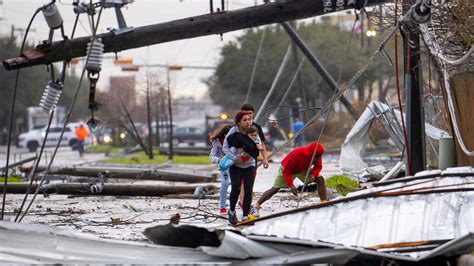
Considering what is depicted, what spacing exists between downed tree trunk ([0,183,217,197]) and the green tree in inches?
949

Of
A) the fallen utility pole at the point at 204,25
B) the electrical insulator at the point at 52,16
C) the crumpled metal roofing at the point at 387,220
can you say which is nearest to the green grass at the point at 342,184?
the fallen utility pole at the point at 204,25

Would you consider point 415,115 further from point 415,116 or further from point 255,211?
point 255,211

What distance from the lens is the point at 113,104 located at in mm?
49281

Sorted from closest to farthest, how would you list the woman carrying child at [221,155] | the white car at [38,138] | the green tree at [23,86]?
the woman carrying child at [221,155]
the green tree at [23,86]
the white car at [38,138]

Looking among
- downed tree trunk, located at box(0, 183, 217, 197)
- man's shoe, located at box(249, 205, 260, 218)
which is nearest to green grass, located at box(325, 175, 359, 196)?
downed tree trunk, located at box(0, 183, 217, 197)

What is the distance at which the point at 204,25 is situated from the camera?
52.9 feet

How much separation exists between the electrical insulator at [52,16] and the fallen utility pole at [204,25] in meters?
2.32

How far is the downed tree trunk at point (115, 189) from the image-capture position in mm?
19141

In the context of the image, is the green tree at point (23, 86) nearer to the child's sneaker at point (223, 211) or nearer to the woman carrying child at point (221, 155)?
the woman carrying child at point (221, 155)

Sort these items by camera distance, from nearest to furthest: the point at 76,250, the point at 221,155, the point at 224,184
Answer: the point at 76,250
the point at 224,184
the point at 221,155

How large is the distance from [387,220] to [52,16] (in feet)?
19.1

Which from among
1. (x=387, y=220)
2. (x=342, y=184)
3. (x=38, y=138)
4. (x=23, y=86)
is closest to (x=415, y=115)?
(x=342, y=184)

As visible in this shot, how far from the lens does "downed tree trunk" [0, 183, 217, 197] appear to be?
62.8 feet

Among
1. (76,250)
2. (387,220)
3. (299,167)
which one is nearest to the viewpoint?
(387,220)
